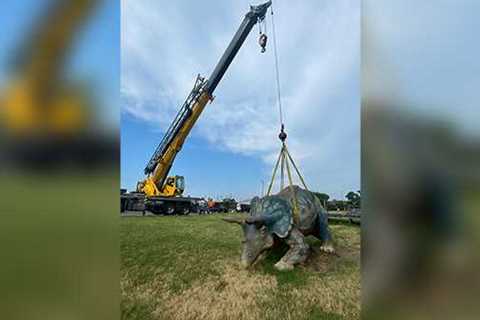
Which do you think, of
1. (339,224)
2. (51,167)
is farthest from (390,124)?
(339,224)

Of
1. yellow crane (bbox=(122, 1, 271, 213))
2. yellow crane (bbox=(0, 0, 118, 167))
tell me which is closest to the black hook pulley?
yellow crane (bbox=(0, 0, 118, 167))

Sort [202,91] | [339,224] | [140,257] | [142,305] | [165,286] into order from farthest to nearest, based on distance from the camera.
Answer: [202,91] → [339,224] → [140,257] → [165,286] → [142,305]

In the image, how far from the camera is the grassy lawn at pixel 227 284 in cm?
228

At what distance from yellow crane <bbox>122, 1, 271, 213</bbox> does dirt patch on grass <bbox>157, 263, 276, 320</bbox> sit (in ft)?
16.4

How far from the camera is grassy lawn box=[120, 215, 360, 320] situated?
228 centimetres

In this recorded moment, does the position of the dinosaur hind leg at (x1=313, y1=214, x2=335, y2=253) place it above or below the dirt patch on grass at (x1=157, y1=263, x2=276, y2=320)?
above

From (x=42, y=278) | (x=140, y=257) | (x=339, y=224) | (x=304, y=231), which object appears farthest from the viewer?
(x=339, y=224)

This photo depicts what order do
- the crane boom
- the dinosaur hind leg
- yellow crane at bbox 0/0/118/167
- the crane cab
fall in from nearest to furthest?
1. yellow crane at bbox 0/0/118/167
2. the dinosaur hind leg
3. the crane boom
4. the crane cab

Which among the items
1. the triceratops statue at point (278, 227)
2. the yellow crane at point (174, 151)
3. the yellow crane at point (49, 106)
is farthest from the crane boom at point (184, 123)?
the yellow crane at point (49, 106)

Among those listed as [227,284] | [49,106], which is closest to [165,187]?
[227,284]

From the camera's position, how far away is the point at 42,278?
0.57 meters

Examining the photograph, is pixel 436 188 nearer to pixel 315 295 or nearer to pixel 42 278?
pixel 42 278

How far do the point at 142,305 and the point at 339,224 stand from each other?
4.57 metres

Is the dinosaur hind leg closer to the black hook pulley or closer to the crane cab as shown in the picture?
the black hook pulley
